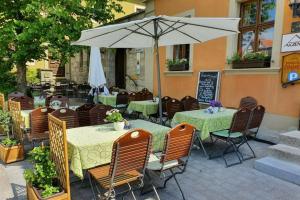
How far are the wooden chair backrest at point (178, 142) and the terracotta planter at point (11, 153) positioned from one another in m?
2.78

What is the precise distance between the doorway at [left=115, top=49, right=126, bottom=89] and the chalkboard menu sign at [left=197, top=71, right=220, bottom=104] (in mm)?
5552

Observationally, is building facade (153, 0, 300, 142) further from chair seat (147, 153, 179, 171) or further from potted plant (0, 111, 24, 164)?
potted plant (0, 111, 24, 164)

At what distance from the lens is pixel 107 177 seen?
263cm

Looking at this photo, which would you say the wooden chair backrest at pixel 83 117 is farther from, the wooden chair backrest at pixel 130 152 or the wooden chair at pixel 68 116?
the wooden chair backrest at pixel 130 152

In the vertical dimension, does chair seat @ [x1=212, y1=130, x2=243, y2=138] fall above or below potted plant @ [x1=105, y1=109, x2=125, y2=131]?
below

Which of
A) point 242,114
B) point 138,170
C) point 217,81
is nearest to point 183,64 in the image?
point 217,81

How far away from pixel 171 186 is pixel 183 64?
525cm

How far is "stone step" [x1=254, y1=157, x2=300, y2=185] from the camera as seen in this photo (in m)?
3.57

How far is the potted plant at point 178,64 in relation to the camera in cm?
801

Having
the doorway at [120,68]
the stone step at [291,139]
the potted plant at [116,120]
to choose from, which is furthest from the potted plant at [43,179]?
the doorway at [120,68]

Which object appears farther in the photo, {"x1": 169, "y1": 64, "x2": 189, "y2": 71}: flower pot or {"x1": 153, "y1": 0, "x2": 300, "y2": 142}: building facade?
{"x1": 169, "y1": 64, "x2": 189, "y2": 71}: flower pot

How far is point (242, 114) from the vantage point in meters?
4.07

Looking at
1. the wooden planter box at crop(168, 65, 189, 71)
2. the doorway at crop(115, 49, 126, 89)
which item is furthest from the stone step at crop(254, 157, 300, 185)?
the doorway at crop(115, 49, 126, 89)

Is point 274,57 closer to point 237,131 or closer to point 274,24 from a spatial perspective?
point 274,24
